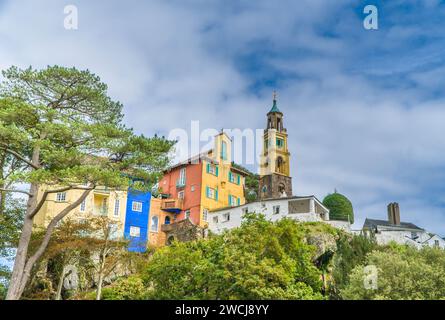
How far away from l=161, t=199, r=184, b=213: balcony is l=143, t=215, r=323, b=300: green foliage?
20.7 m

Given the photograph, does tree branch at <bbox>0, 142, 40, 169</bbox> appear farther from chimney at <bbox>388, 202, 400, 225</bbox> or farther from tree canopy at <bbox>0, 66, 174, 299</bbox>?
chimney at <bbox>388, 202, 400, 225</bbox>

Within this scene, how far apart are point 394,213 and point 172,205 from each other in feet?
83.2

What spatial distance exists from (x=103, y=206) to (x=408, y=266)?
29.6 meters

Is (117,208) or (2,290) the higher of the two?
(117,208)

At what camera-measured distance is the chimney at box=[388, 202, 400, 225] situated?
52.7 meters

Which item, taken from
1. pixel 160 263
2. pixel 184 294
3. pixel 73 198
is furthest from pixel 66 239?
pixel 184 294

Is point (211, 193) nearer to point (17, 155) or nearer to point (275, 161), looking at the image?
point (275, 161)

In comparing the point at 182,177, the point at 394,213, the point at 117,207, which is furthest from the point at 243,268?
the point at 394,213

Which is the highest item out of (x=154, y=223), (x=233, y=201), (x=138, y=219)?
(x=233, y=201)

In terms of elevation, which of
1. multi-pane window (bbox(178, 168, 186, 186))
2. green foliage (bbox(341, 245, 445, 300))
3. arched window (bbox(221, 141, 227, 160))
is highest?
arched window (bbox(221, 141, 227, 160))

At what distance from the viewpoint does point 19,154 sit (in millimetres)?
27172

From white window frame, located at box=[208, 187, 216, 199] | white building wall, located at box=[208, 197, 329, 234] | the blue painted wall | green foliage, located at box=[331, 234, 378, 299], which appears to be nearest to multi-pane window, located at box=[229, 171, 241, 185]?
white window frame, located at box=[208, 187, 216, 199]

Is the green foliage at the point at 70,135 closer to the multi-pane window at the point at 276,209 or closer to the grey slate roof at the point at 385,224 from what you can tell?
the multi-pane window at the point at 276,209

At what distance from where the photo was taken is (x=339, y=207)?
176 ft
